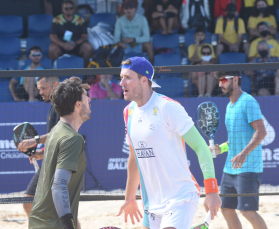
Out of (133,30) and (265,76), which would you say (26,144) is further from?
(133,30)

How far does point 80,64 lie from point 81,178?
722cm

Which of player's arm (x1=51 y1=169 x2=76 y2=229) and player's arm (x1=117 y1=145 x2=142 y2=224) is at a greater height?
player's arm (x1=51 y1=169 x2=76 y2=229)

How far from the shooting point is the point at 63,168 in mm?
2764

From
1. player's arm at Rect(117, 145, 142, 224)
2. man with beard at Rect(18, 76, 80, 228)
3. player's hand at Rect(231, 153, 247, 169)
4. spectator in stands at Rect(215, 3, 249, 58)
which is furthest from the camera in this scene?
spectator in stands at Rect(215, 3, 249, 58)

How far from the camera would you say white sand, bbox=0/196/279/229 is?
620 centimetres

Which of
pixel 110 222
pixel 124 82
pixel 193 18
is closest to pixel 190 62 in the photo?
pixel 193 18

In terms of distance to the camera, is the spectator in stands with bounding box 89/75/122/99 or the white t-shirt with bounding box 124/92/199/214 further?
the spectator in stands with bounding box 89/75/122/99

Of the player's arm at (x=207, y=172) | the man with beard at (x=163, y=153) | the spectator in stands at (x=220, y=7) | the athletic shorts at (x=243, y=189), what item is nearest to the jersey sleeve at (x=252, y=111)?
the athletic shorts at (x=243, y=189)

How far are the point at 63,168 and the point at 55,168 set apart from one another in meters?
0.13

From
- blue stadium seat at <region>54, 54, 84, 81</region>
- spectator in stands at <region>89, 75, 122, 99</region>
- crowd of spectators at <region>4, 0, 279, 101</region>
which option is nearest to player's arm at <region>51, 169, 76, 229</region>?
spectator in stands at <region>89, 75, 122, 99</region>

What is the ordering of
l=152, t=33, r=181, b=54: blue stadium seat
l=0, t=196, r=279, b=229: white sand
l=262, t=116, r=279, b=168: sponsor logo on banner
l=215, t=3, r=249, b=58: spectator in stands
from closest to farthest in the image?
l=0, t=196, r=279, b=229: white sand → l=262, t=116, r=279, b=168: sponsor logo on banner → l=215, t=3, r=249, b=58: spectator in stands → l=152, t=33, r=181, b=54: blue stadium seat

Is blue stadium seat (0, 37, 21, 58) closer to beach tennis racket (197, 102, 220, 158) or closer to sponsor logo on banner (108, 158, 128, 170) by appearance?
sponsor logo on banner (108, 158, 128, 170)

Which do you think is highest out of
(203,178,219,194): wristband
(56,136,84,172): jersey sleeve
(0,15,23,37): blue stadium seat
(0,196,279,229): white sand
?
(0,15,23,37): blue stadium seat

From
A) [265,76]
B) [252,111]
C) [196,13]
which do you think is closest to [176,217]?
[252,111]
